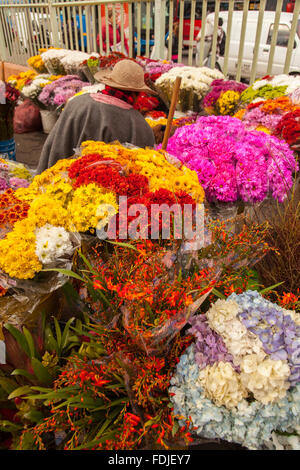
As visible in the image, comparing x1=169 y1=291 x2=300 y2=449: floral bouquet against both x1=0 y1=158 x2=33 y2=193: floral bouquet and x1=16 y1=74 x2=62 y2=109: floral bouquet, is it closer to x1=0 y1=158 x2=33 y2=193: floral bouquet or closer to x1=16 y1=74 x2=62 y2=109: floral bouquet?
x1=0 y1=158 x2=33 y2=193: floral bouquet

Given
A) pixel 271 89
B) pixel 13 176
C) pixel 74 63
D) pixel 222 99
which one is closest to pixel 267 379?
pixel 13 176

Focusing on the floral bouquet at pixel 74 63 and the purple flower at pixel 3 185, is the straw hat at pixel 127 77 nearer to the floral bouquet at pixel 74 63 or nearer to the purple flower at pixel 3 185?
the purple flower at pixel 3 185

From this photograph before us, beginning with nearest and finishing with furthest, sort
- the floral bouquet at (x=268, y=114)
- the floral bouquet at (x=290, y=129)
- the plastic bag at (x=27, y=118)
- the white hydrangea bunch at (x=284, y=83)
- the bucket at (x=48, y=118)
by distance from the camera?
the floral bouquet at (x=290, y=129) → the floral bouquet at (x=268, y=114) → the white hydrangea bunch at (x=284, y=83) → the bucket at (x=48, y=118) → the plastic bag at (x=27, y=118)

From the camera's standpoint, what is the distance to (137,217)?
45.4 inches

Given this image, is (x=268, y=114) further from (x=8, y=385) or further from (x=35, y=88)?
(x=35, y=88)

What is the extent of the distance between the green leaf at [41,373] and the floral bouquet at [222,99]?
344 cm

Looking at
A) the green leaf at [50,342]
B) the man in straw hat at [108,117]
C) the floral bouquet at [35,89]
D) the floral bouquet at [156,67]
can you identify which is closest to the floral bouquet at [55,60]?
the floral bouquet at [35,89]

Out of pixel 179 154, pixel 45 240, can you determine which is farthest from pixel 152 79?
pixel 45 240

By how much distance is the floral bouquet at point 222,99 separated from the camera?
370 cm

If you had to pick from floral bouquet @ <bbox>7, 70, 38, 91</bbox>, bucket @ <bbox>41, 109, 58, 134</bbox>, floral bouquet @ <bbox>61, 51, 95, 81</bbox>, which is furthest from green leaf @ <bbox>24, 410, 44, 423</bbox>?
floral bouquet @ <bbox>7, 70, 38, 91</bbox>

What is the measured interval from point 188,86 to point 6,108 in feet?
6.88

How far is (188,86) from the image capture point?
3.91 metres
